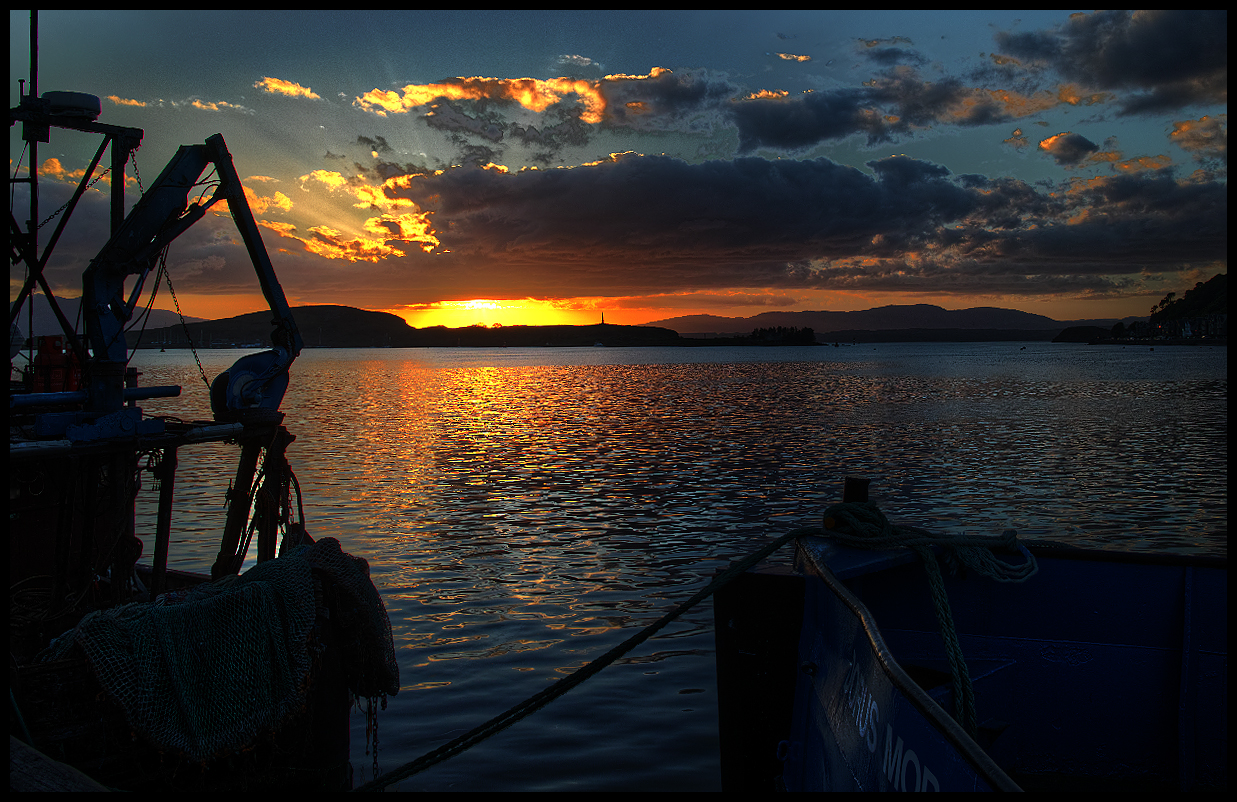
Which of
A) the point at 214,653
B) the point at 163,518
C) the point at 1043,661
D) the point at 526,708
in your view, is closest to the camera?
the point at 526,708

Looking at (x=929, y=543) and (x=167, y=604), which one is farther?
(x=167, y=604)

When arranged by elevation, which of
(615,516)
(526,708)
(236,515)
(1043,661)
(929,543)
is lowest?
(615,516)

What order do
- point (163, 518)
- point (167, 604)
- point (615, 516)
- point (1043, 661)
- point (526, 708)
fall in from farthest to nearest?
point (615, 516)
point (163, 518)
point (167, 604)
point (1043, 661)
point (526, 708)

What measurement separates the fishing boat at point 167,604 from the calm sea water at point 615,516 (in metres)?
1.93

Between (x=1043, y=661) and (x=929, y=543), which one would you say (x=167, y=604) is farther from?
(x=1043, y=661)

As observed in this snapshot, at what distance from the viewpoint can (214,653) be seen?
5.66m

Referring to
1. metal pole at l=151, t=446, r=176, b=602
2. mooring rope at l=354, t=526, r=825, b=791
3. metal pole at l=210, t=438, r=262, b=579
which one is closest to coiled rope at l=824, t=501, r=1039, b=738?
mooring rope at l=354, t=526, r=825, b=791

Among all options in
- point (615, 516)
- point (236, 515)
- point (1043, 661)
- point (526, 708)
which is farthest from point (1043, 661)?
point (615, 516)

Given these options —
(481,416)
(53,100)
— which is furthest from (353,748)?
(481,416)

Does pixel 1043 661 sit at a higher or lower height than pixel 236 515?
lower

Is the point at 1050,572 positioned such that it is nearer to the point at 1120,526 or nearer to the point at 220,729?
the point at 220,729

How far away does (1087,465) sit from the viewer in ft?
76.6

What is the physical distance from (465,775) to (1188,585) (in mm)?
6391

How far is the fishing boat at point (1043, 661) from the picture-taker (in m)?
5.58
